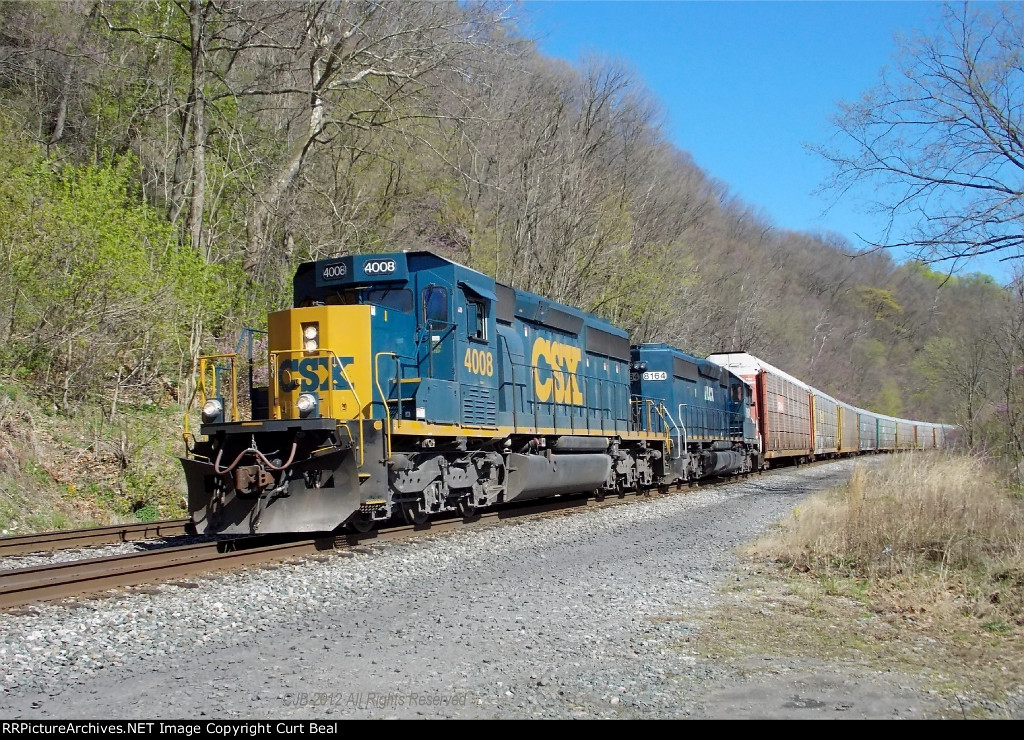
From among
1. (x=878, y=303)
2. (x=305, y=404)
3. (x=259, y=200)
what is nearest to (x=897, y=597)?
(x=305, y=404)

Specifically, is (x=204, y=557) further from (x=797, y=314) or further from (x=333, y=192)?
(x=797, y=314)

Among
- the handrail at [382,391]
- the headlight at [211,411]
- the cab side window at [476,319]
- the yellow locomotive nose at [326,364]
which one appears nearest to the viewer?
the handrail at [382,391]

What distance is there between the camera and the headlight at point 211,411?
31.3 ft

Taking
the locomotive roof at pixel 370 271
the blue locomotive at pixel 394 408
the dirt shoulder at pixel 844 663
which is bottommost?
the dirt shoulder at pixel 844 663

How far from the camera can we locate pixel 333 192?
78.6 ft

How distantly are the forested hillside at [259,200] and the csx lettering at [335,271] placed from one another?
5385 millimetres

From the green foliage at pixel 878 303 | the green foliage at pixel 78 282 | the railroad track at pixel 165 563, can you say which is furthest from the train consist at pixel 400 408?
the green foliage at pixel 878 303

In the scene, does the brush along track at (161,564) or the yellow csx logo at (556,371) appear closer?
the brush along track at (161,564)

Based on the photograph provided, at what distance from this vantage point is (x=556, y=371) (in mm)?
14328

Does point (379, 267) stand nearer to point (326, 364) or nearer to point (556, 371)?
point (326, 364)

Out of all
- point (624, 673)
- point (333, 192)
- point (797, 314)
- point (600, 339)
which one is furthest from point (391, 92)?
point (797, 314)

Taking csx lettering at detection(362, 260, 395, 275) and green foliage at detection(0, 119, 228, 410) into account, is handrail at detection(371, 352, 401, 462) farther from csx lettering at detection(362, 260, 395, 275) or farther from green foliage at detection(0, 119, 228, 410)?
green foliage at detection(0, 119, 228, 410)

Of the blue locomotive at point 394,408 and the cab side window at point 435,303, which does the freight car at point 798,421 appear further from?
the cab side window at point 435,303

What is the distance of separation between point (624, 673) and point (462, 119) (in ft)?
56.9
